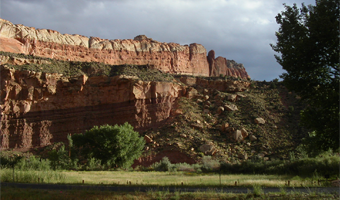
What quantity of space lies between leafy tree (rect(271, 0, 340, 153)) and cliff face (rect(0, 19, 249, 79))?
154 feet

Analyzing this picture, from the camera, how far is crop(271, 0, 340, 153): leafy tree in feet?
45.4

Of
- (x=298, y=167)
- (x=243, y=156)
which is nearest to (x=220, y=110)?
(x=243, y=156)

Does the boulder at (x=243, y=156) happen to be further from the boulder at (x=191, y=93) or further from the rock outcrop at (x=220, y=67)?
the rock outcrop at (x=220, y=67)

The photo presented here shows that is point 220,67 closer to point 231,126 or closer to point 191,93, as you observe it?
point 191,93

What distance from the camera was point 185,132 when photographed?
133 feet

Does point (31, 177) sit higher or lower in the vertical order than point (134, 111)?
lower

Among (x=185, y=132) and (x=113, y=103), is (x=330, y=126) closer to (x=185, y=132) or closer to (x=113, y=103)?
(x=185, y=132)

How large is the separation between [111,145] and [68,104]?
49.2 feet

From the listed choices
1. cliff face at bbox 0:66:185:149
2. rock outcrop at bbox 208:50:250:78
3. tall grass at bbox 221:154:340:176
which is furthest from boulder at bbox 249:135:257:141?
rock outcrop at bbox 208:50:250:78

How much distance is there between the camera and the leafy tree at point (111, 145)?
33219 millimetres

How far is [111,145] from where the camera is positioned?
110 feet

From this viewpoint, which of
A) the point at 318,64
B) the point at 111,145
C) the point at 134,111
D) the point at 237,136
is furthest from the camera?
the point at 134,111

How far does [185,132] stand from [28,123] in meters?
21.2

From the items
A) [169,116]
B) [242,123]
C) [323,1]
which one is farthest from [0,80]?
[323,1]
